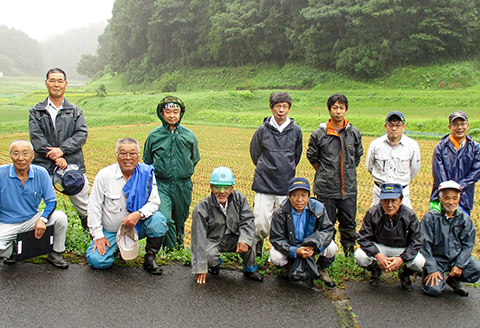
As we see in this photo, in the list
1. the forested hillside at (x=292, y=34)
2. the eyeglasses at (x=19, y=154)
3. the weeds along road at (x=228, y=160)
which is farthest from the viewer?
the forested hillside at (x=292, y=34)

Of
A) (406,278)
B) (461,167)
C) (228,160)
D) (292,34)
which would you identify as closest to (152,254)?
(406,278)

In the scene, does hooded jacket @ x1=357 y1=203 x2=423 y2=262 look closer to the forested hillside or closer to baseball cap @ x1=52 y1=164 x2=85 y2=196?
baseball cap @ x1=52 y1=164 x2=85 y2=196

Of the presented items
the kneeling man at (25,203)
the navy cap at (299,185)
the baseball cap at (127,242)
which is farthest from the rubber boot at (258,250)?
the kneeling man at (25,203)

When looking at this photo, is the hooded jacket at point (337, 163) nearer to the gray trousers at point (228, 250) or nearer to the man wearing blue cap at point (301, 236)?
the man wearing blue cap at point (301, 236)

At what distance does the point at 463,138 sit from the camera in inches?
179

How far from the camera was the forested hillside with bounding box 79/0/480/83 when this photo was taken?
33.4m

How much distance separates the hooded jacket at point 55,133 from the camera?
179 inches

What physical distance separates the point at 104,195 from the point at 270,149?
6.05ft

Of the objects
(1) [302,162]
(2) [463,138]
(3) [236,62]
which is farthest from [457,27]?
(2) [463,138]

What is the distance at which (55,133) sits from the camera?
465 centimetres

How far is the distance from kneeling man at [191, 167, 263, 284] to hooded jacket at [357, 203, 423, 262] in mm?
1113

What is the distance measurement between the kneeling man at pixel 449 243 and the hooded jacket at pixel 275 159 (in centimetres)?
149

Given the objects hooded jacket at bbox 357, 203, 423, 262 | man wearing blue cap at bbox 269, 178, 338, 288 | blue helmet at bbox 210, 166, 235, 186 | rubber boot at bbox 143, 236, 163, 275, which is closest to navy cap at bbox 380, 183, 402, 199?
hooded jacket at bbox 357, 203, 423, 262

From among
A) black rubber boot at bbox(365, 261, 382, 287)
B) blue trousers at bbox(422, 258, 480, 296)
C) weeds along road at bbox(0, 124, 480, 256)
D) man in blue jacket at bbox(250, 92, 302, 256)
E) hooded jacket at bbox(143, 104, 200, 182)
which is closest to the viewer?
blue trousers at bbox(422, 258, 480, 296)
